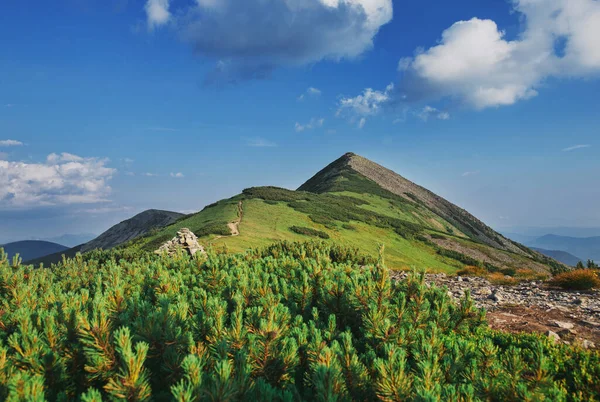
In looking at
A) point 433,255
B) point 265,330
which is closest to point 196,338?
point 265,330

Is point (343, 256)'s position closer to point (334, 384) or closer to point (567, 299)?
point (567, 299)

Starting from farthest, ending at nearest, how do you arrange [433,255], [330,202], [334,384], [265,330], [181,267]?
1. [330,202]
2. [433,255]
3. [181,267]
4. [265,330]
5. [334,384]

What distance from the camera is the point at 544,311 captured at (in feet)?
31.1

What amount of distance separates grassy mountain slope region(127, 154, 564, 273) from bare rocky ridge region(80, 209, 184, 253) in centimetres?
3894

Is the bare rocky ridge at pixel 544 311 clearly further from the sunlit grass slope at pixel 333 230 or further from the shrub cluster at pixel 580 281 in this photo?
the sunlit grass slope at pixel 333 230

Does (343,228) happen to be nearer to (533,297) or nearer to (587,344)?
(533,297)

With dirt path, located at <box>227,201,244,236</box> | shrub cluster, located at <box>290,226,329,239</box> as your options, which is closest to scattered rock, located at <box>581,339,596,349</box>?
dirt path, located at <box>227,201,244,236</box>

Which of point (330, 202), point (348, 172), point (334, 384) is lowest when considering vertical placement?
point (334, 384)

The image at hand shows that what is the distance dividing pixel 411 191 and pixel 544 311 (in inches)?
4255

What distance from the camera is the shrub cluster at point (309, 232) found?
43406 mm

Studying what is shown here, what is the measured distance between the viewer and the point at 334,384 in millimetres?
2955

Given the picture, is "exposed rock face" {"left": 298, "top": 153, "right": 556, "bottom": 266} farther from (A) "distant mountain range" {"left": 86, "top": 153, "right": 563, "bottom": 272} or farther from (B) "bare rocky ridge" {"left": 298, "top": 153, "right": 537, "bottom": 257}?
(A) "distant mountain range" {"left": 86, "top": 153, "right": 563, "bottom": 272}

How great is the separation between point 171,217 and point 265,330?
104 meters

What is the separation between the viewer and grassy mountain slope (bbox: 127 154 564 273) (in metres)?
39.0
